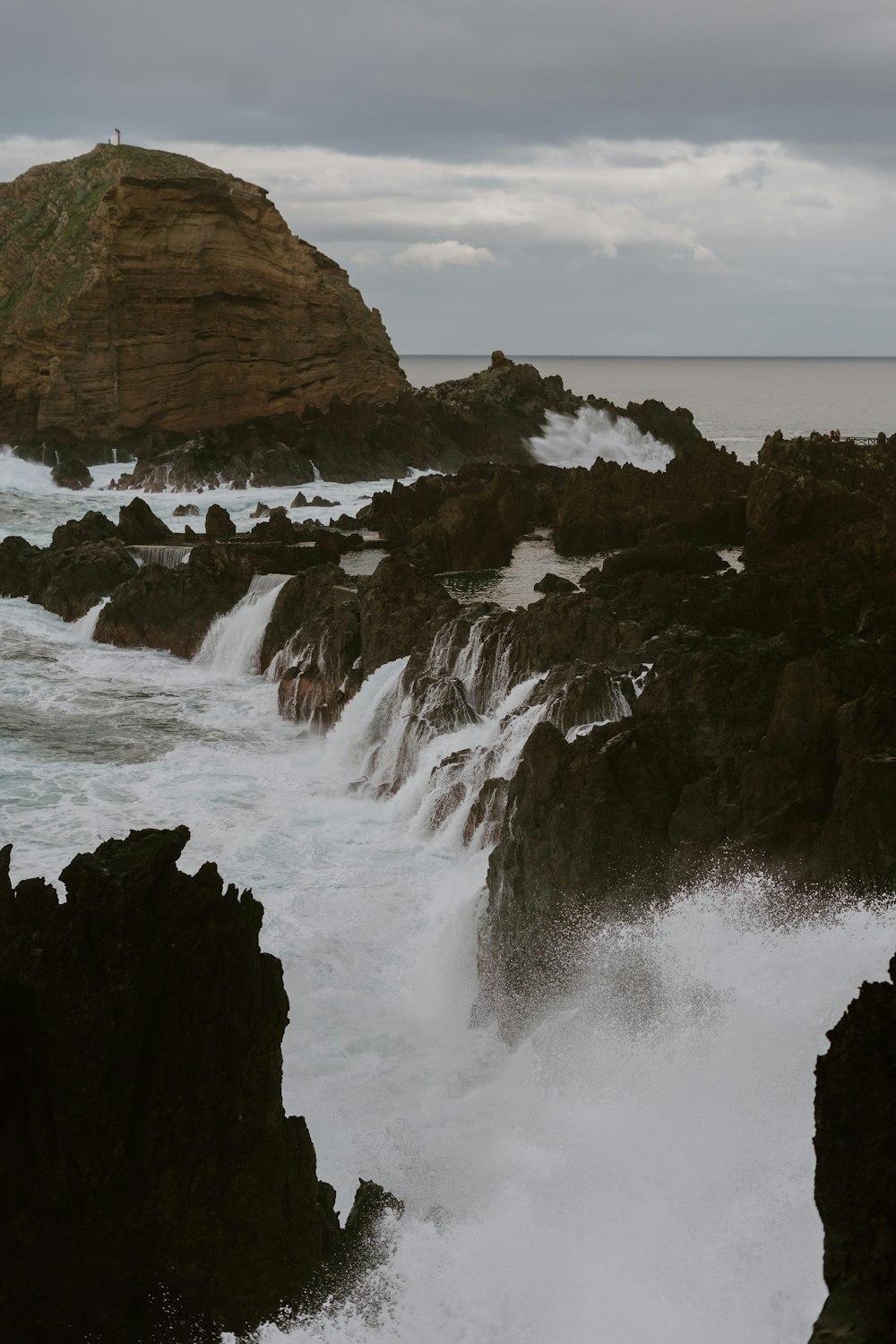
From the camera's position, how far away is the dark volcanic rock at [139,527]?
150 ft

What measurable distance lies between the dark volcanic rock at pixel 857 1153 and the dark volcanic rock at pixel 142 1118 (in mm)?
4749

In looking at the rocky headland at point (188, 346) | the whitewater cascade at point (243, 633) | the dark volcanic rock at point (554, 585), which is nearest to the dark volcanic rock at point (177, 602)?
the whitewater cascade at point (243, 633)

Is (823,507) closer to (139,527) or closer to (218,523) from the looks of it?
(218,523)

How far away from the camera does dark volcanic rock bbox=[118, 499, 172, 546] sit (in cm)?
4566

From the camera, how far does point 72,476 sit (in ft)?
210

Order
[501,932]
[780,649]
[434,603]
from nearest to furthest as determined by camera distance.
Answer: [501,932]
[780,649]
[434,603]

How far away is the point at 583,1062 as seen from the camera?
1530cm

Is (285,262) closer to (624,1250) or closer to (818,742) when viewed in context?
(818,742)

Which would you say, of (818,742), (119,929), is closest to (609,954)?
(818,742)

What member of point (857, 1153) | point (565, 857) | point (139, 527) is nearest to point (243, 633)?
point (139, 527)

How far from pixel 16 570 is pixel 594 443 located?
137 ft

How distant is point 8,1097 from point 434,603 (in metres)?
19.7

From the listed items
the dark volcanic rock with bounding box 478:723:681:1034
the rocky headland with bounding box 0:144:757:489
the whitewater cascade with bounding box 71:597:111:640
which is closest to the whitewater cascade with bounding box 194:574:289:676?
the whitewater cascade with bounding box 71:597:111:640

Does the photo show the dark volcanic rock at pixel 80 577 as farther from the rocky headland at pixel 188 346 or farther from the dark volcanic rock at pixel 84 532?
the rocky headland at pixel 188 346
